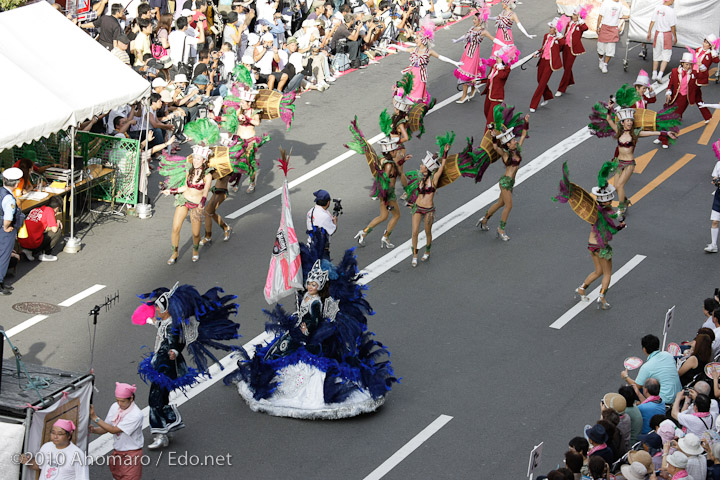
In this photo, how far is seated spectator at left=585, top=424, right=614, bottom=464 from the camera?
1033 centimetres

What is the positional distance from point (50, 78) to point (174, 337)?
6054 millimetres

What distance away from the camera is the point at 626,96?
58.3ft

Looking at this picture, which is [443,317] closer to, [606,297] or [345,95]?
[606,297]

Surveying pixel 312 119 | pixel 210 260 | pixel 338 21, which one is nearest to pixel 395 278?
pixel 210 260

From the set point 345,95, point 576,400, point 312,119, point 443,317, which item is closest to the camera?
point 576,400

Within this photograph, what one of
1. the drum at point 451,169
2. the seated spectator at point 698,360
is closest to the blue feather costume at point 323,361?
the seated spectator at point 698,360

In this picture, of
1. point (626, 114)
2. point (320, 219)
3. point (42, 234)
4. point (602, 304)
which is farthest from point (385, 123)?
point (42, 234)

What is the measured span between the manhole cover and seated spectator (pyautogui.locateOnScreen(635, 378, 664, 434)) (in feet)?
25.5

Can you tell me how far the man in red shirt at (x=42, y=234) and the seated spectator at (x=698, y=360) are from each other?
Answer: 9.04 meters

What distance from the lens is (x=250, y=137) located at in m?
18.1

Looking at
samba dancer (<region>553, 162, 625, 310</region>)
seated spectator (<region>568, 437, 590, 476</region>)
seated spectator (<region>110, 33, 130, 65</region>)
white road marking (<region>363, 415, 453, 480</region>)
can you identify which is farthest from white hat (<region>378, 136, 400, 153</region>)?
seated spectator (<region>568, 437, 590, 476</region>)

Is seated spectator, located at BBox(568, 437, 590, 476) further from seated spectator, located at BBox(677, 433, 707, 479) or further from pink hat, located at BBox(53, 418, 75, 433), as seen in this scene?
pink hat, located at BBox(53, 418, 75, 433)

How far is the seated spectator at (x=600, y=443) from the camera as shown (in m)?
10.3

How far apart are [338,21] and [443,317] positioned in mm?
11115
